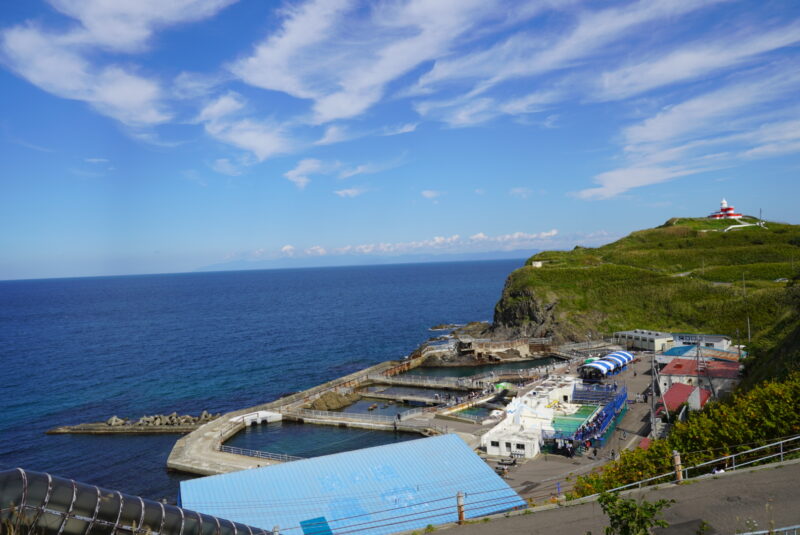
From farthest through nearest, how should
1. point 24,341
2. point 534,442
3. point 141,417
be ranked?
point 24,341 → point 141,417 → point 534,442

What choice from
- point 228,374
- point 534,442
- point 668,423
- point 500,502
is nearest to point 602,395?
point 668,423

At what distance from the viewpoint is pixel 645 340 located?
7088 centimetres

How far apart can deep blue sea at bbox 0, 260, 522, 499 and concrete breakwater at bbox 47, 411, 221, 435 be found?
1.12 metres

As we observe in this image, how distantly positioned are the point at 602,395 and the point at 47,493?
1662 inches

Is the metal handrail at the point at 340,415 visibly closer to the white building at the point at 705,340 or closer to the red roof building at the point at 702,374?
the red roof building at the point at 702,374

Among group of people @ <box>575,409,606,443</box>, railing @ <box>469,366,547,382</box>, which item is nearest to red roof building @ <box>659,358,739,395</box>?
group of people @ <box>575,409,606,443</box>

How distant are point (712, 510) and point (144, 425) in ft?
168

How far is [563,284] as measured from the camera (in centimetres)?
9562

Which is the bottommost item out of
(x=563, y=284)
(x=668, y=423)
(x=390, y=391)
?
(x=390, y=391)

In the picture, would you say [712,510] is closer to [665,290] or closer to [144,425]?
[144,425]

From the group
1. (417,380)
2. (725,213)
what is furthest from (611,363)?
(725,213)

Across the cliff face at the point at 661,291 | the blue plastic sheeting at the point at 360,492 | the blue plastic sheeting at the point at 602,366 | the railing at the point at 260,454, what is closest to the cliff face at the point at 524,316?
the cliff face at the point at 661,291

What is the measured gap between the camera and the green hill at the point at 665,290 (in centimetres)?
7731

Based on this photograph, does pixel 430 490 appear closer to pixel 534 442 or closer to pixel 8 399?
pixel 534 442
